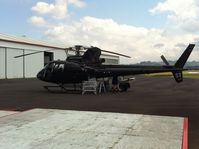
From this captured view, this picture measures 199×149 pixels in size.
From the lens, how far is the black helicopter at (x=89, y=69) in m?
20.8

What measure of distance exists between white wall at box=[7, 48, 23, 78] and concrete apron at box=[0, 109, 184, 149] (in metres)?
37.1

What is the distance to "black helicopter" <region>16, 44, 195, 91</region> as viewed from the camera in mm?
20781

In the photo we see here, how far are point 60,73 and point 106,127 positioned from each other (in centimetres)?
1275

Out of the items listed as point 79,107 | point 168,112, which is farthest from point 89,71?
point 168,112

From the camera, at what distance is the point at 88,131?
796cm

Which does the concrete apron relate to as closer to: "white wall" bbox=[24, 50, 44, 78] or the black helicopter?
the black helicopter

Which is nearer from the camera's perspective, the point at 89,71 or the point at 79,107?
the point at 79,107

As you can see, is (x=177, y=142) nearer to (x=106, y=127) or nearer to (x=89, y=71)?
(x=106, y=127)

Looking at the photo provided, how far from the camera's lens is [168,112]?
1178 cm

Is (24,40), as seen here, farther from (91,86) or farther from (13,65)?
(91,86)

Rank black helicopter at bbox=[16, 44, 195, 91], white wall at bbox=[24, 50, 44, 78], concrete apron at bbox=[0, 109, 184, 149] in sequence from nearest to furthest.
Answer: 1. concrete apron at bbox=[0, 109, 184, 149]
2. black helicopter at bbox=[16, 44, 195, 91]
3. white wall at bbox=[24, 50, 44, 78]

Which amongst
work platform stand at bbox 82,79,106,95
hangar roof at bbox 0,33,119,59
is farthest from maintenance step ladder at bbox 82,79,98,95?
hangar roof at bbox 0,33,119,59

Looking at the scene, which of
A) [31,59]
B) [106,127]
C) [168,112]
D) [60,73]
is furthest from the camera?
[31,59]

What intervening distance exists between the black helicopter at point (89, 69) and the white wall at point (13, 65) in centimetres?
2617
